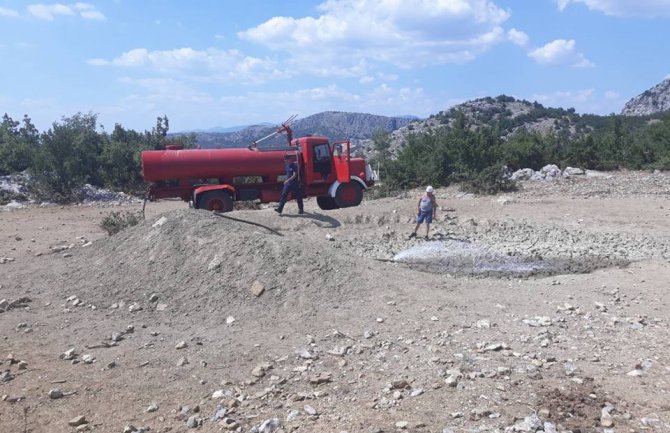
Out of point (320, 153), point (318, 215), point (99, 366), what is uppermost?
point (320, 153)

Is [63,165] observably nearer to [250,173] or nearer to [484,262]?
[250,173]

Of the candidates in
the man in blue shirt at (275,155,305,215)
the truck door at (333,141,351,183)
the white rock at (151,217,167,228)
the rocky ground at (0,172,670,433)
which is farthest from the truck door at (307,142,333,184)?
the white rock at (151,217,167,228)

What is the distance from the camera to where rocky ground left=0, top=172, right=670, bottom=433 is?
4.89m

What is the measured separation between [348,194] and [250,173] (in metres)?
2.53

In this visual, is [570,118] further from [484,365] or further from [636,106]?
A: [484,365]

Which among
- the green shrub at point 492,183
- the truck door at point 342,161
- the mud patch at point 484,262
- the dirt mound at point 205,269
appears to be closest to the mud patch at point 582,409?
the dirt mound at point 205,269

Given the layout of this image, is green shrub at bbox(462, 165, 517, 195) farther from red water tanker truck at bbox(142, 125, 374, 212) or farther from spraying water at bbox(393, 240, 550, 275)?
spraying water at bbox(393, 240, 550, 275)

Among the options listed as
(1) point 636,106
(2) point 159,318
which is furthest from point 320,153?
(1) point 636,106

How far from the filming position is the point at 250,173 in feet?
49.0

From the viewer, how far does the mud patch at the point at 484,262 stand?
888 cm

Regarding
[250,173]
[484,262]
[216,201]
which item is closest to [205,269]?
[484,262]

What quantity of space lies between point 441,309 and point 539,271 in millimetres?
2579

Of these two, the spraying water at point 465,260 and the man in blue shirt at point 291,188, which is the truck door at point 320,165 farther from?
the spraying water at point 465,260

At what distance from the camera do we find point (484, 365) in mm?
5418
